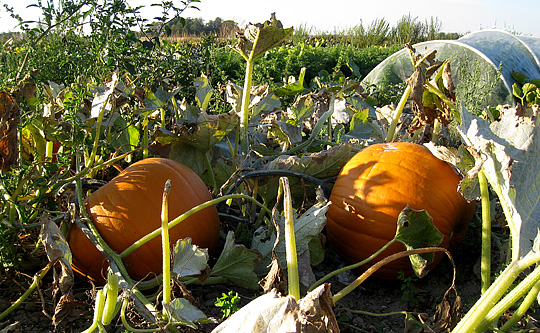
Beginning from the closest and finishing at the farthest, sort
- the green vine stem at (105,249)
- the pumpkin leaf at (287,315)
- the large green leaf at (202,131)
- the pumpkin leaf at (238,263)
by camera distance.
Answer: the pumpkin leaf at (287,315) → the green vine stem at (105,249) → the pumpkin leaf at (238,263) → the large green leaf at (202,131)

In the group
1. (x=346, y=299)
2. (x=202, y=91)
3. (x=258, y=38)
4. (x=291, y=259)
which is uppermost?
(x=258, y=38)

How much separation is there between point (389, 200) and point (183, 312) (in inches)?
32.0

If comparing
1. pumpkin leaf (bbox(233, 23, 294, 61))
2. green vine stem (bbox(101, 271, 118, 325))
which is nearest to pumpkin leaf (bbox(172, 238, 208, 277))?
green vine stem (bbox(101, 271, 118, 325))

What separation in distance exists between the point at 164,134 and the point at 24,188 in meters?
0.51

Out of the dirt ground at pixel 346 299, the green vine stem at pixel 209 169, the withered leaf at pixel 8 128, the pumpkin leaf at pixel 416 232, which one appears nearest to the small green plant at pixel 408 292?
the dirt ground at pixel 346 299

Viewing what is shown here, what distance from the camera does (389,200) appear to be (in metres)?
1.58

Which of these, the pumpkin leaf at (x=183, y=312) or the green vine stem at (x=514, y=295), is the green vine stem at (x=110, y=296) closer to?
the pumpkin leaf at (x=183, y=312)

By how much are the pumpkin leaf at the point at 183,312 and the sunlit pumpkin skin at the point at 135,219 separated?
16.6 inches

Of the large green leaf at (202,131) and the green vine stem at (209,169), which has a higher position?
the large green leaf at (202,131)

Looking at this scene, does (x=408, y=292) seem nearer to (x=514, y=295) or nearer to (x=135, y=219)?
(x=514, y=295)

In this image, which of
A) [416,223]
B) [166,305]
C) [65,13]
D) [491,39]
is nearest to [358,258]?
[416,223]

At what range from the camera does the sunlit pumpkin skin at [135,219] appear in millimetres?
1496

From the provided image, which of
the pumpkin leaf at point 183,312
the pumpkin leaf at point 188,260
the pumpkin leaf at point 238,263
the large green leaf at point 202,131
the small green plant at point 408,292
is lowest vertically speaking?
the small green plant at point 408,292

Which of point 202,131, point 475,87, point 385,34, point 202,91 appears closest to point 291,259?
point 202,131
